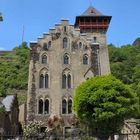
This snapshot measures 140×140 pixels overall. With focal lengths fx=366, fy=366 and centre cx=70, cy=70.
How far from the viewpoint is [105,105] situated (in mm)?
37188

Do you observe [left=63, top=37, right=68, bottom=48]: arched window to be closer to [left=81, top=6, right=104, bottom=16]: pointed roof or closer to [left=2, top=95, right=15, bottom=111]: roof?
[left=2, top=95, right=15, bottom=111]: roof

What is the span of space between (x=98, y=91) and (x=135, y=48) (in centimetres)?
7263

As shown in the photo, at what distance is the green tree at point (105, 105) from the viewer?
37281 mm

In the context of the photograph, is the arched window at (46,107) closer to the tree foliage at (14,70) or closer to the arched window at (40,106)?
the arched window at (40,106)

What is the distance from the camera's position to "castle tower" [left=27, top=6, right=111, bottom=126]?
5253 cm

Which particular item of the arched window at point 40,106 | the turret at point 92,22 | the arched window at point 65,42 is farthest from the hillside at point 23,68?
the arched window at point 40,106

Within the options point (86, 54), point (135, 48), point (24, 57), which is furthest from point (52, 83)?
point (135, 48)

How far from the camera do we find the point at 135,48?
109m

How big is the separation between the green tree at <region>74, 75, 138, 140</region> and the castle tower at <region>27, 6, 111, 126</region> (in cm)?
1339

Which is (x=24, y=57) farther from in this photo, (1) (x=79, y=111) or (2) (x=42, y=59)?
(1) (x=79, y=111)

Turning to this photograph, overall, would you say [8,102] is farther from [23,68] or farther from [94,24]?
[23,68]

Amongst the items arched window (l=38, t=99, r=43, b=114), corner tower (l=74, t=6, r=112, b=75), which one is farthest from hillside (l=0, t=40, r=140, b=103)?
arched window (l=38, t=99, r=43, b=114)

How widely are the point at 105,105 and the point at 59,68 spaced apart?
18113mm

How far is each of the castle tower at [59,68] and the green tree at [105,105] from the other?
43.9ft
